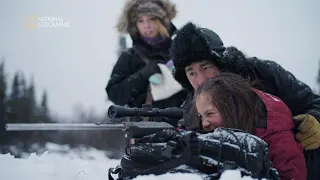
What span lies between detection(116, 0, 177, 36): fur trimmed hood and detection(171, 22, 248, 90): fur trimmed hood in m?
1.40

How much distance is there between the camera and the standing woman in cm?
358

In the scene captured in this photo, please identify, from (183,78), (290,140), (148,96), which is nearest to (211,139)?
(290,140)

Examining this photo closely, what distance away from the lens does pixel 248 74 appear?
7.04 feet

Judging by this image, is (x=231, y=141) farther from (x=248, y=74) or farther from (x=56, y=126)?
(x=56, y=126)

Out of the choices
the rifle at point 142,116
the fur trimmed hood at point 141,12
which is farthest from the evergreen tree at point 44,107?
the rifle at point 142,116

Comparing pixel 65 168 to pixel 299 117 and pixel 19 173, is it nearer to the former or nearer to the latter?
pixel 19 173

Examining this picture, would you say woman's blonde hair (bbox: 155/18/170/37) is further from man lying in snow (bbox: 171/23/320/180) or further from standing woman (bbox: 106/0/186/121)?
man lying in snow (bbox: 171/23/320/180)

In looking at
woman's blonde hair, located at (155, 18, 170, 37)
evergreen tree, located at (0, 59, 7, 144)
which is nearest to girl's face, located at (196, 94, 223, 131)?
woman's blonde hair, located at (155, 18, 170, 37)

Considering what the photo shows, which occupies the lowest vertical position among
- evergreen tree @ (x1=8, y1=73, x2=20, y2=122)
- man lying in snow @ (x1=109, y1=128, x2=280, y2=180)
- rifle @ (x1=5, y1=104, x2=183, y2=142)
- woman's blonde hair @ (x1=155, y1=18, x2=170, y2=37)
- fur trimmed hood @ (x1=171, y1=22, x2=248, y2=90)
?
evergreen tree @ (x1=8, y1=73, x2=20, y2=122)

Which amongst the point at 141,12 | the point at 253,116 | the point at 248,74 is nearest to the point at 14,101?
the point at 141,12

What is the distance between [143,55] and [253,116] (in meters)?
2.07

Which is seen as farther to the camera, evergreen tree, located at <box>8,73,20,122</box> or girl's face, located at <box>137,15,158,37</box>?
evergreen tree, located at <box>8,73,20,122</box>

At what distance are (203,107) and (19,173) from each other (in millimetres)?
1000

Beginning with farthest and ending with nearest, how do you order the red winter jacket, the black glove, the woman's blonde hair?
the woman's blonde hair
the black glove
the red winter jacket
